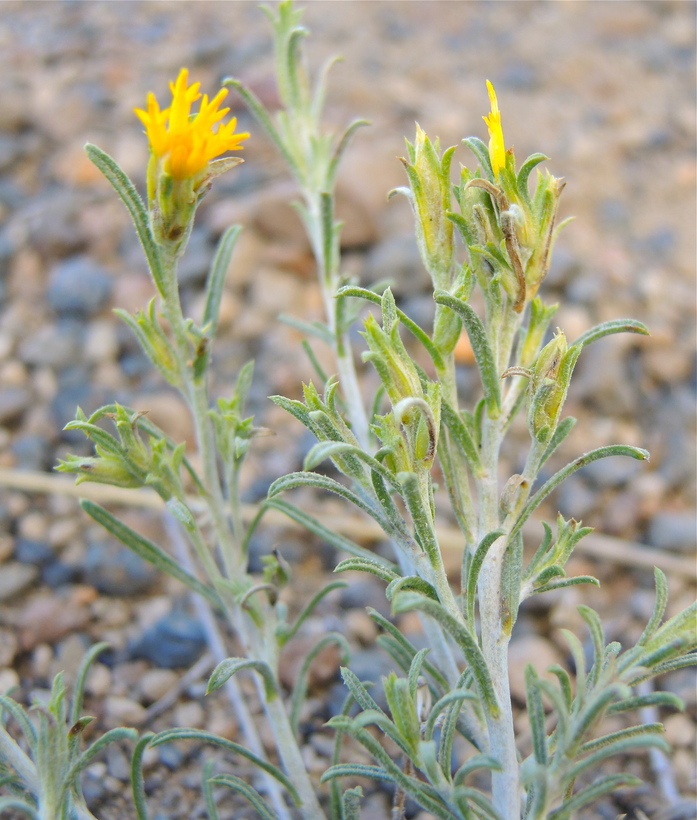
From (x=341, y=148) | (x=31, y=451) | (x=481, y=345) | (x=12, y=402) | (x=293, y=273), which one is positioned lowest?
(x=481, y=345)

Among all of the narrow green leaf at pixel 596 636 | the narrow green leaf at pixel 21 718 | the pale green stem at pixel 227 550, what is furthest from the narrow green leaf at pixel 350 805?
the narrow green leaf at pixel 21 718

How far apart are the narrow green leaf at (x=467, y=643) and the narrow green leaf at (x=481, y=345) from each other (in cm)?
41

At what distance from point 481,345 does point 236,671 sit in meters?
0.74

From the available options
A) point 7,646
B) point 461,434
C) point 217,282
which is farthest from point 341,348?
point 7,646

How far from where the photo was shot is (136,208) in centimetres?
150

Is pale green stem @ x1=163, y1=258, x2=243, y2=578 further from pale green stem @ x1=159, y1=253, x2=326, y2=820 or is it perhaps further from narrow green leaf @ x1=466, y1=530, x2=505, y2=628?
narrow green leaf @ x1=466, y1=530, x2=505, y2=628

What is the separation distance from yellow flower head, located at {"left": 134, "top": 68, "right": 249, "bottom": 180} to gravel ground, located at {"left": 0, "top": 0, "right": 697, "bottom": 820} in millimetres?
1256

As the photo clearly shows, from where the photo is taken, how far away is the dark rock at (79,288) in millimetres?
2879

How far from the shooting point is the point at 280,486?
127cm

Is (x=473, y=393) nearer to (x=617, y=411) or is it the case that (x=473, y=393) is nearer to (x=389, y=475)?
(x=617, y=411)

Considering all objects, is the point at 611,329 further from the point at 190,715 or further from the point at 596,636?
the point at 190,715

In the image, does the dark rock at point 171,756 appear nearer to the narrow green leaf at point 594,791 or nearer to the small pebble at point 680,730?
the narrow green leaf at point 594,791

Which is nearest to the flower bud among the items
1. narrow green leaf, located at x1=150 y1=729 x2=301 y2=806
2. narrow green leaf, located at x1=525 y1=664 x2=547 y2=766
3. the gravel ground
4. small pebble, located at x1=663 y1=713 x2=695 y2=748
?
narrow green leaf, located at x1=525 y1=664 x2=547 y2=766

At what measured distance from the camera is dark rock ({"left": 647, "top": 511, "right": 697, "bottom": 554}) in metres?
2.33
